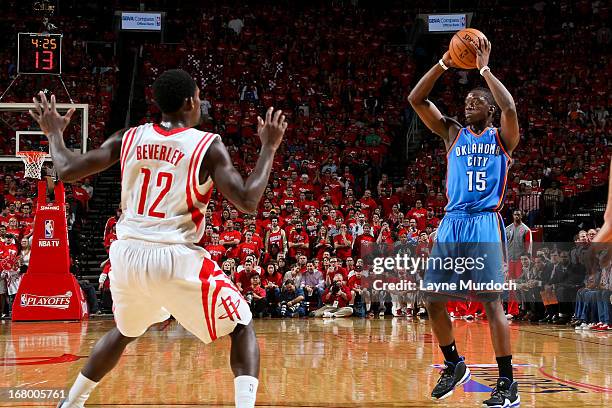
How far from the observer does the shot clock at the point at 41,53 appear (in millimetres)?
12664

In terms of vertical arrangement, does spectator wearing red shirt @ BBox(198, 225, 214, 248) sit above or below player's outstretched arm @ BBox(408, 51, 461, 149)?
below

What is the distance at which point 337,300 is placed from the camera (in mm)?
14781

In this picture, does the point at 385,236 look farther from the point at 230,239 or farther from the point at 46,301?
the point at 46,301

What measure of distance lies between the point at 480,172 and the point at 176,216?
2476mm

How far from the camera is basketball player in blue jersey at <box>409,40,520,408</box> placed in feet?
16.5

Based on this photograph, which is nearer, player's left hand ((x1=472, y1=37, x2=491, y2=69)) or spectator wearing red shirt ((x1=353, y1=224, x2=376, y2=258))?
player's left hand ((x1=472, y1=37, x2=491, y2=69))

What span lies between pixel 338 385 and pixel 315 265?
30.8ft

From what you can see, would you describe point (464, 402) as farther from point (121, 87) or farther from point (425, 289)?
point (121, 87)

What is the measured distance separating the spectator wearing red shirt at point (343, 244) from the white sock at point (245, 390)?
12052 millimetres

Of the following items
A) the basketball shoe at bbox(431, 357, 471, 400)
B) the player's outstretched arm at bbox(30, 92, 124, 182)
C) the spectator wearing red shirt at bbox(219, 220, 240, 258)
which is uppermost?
the player's outstretched arm at bbox(30, 92, 124, 182)

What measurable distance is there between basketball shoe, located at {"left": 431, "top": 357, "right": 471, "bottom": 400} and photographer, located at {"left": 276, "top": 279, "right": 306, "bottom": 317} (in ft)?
31.0

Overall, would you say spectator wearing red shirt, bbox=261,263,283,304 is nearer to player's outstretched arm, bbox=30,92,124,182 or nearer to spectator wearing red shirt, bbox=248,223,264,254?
spectator wearing red shirt, bbox=248,223,264,254

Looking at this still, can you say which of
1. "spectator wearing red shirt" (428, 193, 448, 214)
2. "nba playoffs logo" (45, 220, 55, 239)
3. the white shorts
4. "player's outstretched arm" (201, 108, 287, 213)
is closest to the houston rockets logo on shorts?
the white shorts

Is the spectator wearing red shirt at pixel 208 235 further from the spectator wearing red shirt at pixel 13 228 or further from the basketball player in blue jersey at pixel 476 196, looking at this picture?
the basketball player in blue jersey at pixel 476 196
